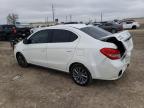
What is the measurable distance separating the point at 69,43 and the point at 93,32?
0.77 meters

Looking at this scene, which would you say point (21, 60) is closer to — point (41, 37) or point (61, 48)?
point (41, 37)

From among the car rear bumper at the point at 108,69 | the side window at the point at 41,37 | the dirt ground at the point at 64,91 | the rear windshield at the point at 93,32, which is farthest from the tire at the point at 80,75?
the side window at the point at 41,37

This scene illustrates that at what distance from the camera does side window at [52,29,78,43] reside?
5484mm

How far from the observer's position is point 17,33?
17.3m

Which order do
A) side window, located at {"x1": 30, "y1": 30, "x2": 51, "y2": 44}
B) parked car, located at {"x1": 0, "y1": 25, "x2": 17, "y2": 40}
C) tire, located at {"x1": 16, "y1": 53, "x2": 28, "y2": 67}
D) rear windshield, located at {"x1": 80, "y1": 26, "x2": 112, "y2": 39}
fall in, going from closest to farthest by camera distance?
1. rear windshield, located at {"x1": 80, "y1": 26, "x2": 112, "y2": 39}
2. side window, located at {"x1": 30, "y1": 30, "x2": 51, "y2": 44}
3. tire, located at {"x1": 16, "y1": 53, "x2": 28, "y2": 67}
4. parked car, located at {"x1": 0, "y1": 25, "x2": 17, "y2": 40}

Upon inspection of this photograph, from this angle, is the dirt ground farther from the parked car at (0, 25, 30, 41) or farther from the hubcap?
the parked car at (0, 25, 30, 41)

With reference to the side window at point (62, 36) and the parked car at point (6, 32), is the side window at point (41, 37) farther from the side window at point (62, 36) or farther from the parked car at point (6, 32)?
the parked car at point (6, 32)

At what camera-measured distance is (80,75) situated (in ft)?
17.4

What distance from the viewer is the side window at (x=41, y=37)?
620 cm

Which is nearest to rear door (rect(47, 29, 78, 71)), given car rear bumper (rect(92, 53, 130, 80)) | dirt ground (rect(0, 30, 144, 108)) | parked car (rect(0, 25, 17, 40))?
dirt ground (rect(0, 30, 144, 108))

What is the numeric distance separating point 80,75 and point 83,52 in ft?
2.24

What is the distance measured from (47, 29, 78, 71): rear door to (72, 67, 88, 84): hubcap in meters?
0.38

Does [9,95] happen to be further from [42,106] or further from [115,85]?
[115,85]

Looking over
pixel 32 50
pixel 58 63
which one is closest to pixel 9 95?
pixel 58 63
